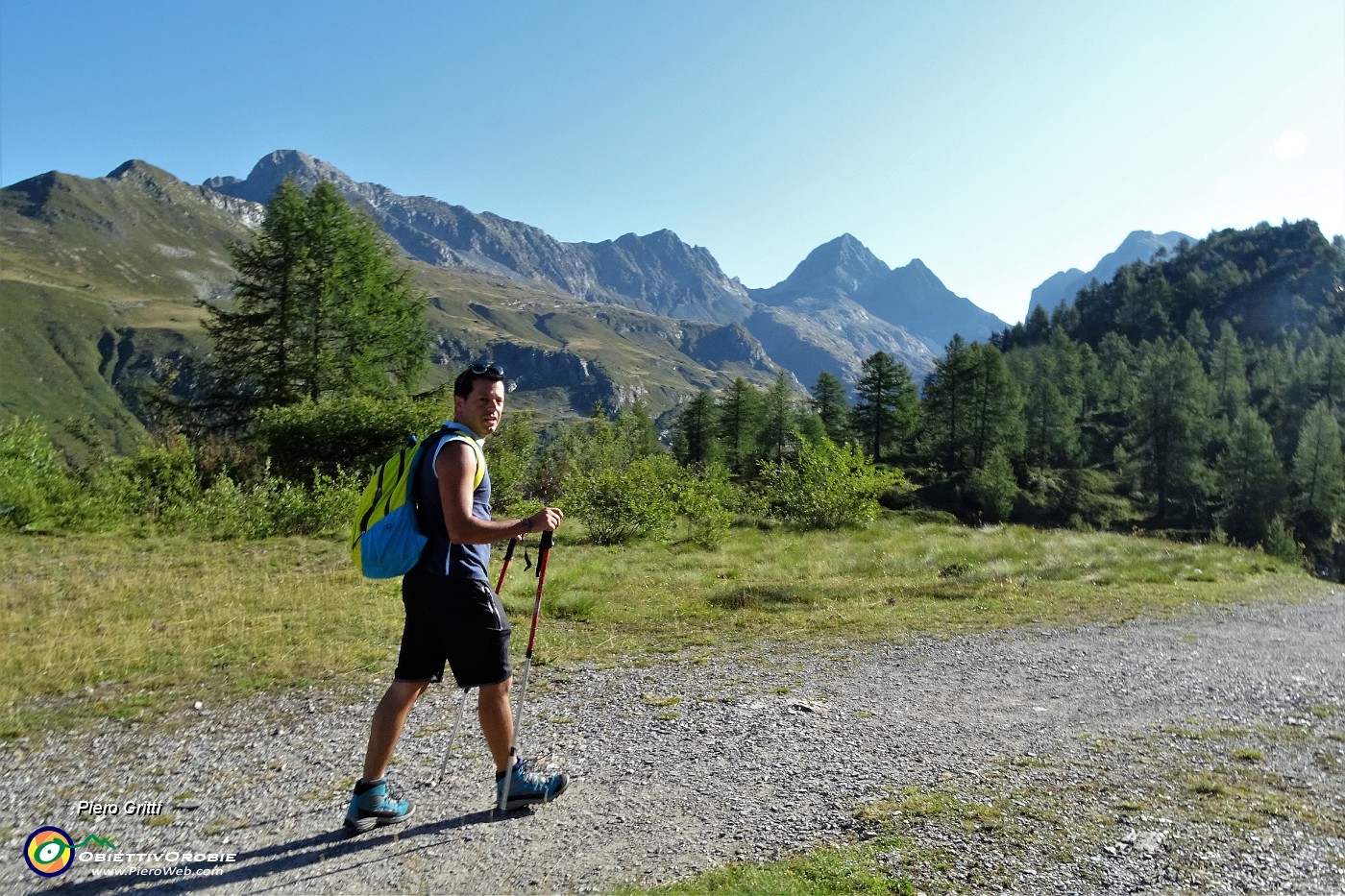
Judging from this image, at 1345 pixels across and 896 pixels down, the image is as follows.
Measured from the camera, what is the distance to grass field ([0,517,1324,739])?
6605 mm

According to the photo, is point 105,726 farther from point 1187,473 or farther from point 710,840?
point 1187,473

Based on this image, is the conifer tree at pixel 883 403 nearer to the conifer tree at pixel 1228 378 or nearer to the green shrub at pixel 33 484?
the conifer tree at pixel 1228 378

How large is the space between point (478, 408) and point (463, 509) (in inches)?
25.4

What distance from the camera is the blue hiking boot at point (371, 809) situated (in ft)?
12.6

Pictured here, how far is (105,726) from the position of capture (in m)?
5.36

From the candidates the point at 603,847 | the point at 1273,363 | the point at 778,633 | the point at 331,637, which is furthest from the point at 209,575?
the point at 1273,363

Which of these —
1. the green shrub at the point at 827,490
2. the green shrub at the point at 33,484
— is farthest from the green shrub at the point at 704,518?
the green shrub at the point at 33,484

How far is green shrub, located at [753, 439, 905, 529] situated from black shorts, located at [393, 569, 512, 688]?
64.9ft

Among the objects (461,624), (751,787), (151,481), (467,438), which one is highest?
(467,438)

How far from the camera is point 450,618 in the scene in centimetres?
388

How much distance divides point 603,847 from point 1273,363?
115261 mm

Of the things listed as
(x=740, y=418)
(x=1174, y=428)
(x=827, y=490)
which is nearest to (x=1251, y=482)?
(x=1174, y=428)

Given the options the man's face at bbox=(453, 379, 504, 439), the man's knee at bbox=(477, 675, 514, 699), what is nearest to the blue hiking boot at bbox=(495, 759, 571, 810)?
the man's knee at bbox=(477, 675, 514, 699)

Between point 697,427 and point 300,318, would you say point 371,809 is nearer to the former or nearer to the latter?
point 300,318
